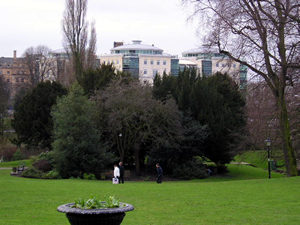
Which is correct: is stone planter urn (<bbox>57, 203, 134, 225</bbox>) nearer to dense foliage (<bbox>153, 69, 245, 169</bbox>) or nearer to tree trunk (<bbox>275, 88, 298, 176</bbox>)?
tree trunk (<bbox>275, 88, 298, 176</bbox>)

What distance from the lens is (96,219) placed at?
848 cm

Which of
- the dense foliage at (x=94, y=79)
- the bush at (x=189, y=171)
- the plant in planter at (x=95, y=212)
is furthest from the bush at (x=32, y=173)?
the plant in planter at (x=95, y=212)

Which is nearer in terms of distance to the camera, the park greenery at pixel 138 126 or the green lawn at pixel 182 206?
the green lawn at pixel 182 206

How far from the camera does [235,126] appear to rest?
47344 mm

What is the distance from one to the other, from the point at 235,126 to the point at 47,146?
2006 centimetres

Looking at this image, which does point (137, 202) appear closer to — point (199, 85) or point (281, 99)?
point (281, 99)

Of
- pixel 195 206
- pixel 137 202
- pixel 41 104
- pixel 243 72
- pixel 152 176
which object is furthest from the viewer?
pixel 41 104

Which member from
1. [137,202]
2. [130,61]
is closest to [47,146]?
[137,202]

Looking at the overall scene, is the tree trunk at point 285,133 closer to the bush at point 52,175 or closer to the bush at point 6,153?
the bush at point 52,175

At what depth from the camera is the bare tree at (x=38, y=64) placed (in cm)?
9337

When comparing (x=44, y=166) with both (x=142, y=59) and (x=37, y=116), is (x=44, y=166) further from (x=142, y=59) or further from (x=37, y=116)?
(x=142, y=59)

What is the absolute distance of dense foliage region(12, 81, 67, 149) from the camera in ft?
165

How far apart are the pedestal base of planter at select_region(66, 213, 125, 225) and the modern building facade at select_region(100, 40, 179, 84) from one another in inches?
4792

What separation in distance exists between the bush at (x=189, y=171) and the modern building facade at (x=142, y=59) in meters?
87.6
